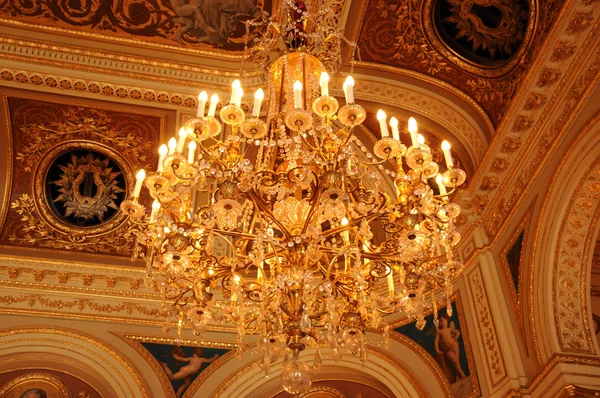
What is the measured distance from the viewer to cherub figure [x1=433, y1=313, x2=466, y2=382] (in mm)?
6793

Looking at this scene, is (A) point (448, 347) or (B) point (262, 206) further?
(A) point (448, 347)

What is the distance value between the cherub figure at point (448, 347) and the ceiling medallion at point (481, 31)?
2682mm

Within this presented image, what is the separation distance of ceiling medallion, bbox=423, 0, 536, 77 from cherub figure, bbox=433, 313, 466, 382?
8.80ft

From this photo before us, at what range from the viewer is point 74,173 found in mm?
8117

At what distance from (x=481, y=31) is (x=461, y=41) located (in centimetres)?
28

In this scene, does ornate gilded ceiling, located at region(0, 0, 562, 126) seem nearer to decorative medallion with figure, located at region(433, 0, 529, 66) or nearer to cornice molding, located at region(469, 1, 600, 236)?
decorative medallion with figure, located at region(433, 0, 529, 66)

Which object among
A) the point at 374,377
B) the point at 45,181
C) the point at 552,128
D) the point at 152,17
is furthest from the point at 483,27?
the point at 45,181

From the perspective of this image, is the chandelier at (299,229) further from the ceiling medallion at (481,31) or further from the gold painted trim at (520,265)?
the ceiling medallion at (481,31)

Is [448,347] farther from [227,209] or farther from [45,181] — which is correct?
[45,181]

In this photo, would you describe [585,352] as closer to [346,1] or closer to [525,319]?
[525,319]

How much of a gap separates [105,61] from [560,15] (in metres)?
4.78

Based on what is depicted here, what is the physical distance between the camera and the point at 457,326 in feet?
22.8

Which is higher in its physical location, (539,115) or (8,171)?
(8,171)

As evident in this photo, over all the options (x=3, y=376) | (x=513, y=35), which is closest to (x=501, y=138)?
(x=513, y=35)
